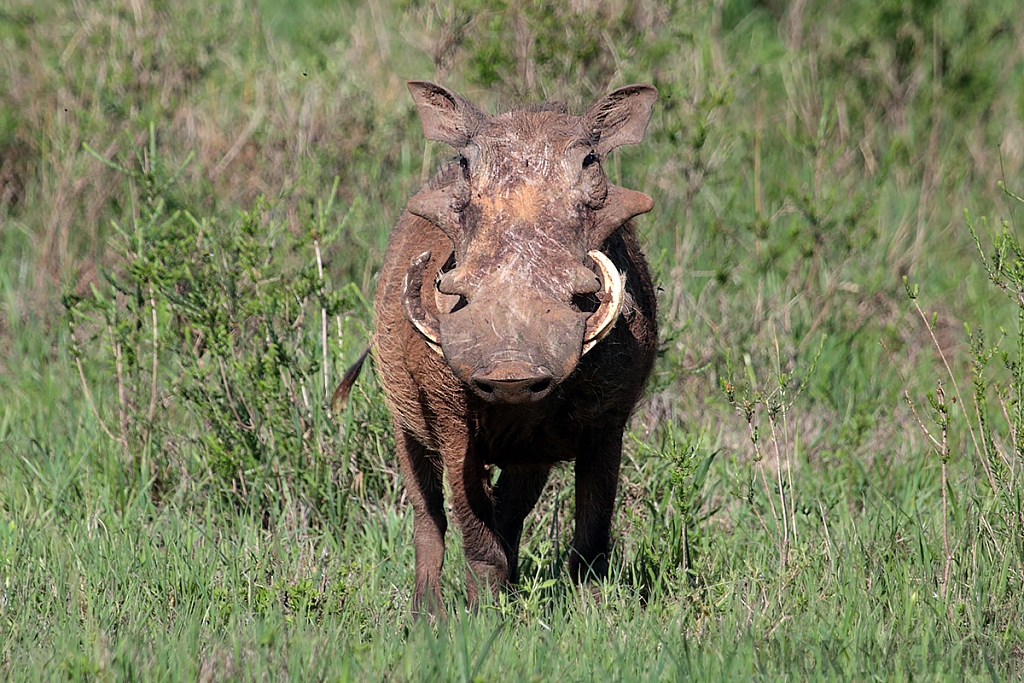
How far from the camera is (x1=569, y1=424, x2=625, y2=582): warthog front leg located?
167 inches

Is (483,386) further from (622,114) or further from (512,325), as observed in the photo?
(622,114)

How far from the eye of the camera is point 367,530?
4.90 meters

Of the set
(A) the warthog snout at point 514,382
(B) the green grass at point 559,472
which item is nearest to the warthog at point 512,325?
(A) the warthog snout at point 514,382

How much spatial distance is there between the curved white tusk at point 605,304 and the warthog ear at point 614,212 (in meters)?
0.13

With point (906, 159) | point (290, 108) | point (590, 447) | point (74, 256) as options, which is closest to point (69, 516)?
point (590, 447)

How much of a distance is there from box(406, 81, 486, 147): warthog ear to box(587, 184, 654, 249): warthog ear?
66cm

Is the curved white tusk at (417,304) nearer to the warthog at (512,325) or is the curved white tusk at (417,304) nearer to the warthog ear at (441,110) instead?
the warthog at (512,325)

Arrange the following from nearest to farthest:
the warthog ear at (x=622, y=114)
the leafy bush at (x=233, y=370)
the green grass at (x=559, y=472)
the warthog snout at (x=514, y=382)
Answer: the warthog snout at (x=514, y=382) → the green grass at (x=559, y=472) → the warthog ear at (x=622, y=114) → the leafy bush at (x=233, y=370)

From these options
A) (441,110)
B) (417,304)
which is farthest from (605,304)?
(441,110)

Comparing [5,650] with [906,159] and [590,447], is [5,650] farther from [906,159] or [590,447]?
[906,159]

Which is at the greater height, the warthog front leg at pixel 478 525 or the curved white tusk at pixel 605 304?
the curved white tusk at pixel 605 304

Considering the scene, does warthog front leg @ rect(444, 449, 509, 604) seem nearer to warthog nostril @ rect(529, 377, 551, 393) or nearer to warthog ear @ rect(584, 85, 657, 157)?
warthog nostril @ rect(529, 377, 551, 393)

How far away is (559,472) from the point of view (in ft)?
17.2

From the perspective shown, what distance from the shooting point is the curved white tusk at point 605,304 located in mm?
3420
